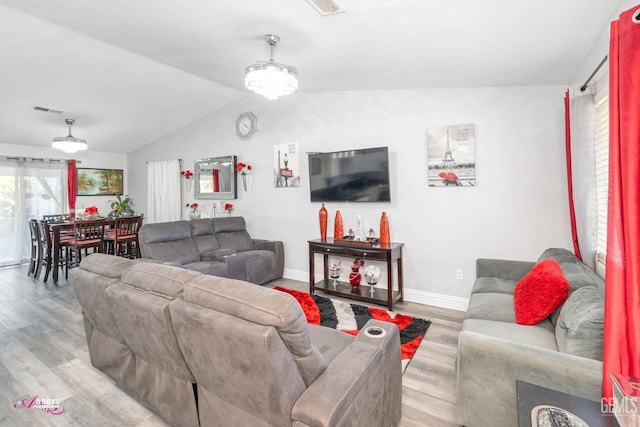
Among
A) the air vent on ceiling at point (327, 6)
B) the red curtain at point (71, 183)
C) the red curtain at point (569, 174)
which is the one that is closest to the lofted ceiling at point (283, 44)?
the air vent on ceiling at point (327, 6)

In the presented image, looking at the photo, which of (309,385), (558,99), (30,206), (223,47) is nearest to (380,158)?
(558,99)

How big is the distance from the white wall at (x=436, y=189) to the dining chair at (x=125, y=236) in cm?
210

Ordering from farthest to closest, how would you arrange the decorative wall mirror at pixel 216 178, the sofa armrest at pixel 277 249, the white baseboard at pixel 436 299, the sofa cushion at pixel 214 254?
the decorative wall mirror at pixel 216 178 → the sofa armrest at pixel 277 249 → the sofa cushion at pixel 214 254 → the white baseboard at pixel 436 299

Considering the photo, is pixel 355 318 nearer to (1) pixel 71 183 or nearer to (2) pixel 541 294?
(2) pixel 541 294

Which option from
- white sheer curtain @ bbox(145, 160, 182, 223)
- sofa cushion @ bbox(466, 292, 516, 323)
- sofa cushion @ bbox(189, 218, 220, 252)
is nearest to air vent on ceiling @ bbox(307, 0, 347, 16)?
sofa cushion @ bbox(466, 292, 516, 323)

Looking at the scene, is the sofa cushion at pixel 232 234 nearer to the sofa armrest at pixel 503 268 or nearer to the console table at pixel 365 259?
the console table at pixel 365 259

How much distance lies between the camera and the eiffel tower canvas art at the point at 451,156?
3.30 m

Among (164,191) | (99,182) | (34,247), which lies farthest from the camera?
(99,182)

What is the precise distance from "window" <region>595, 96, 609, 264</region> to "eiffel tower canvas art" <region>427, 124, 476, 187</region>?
1112mm

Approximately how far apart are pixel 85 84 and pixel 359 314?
4704 millimetres

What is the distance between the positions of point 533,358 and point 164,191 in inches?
265

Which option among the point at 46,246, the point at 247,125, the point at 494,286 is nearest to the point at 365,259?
the point at 494,286

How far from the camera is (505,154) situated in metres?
3.14

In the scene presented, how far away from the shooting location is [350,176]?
13.1 ft
